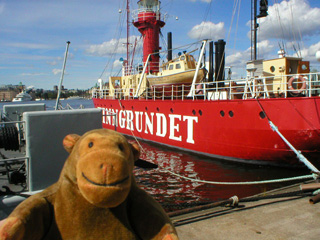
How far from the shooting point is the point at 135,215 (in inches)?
97.7

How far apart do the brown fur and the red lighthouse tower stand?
2021cm

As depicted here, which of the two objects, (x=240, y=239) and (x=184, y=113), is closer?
(x=240, y=239)

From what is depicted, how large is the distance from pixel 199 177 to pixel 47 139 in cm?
718

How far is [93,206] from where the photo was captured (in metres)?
2.31

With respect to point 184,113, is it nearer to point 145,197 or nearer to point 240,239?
point 240,239

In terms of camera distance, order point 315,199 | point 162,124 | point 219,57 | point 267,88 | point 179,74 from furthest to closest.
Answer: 1. point 179,74
2. point 162,124
3. point 219,57
4. point 267,88
5. point 315,199

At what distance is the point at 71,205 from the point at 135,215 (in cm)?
56

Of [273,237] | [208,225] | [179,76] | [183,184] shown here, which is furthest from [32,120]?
[179,76]

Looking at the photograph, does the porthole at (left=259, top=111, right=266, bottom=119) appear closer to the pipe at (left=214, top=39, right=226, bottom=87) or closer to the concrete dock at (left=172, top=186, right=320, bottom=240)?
the concrete dock at (left=172, top=186, right=320, bottom=240)

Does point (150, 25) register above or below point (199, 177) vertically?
above

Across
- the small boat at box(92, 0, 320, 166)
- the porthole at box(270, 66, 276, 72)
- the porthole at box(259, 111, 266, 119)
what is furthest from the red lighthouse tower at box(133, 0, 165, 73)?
the porthole at box(259, 111, 266, 119)

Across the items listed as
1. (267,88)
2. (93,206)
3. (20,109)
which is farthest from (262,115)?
(93,206)

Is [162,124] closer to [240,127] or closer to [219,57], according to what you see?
[219,57]

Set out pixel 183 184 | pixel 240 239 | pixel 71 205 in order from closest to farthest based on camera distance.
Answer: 1. pixel 71 205
2. pixel 240 239
3. pixel 183 184
